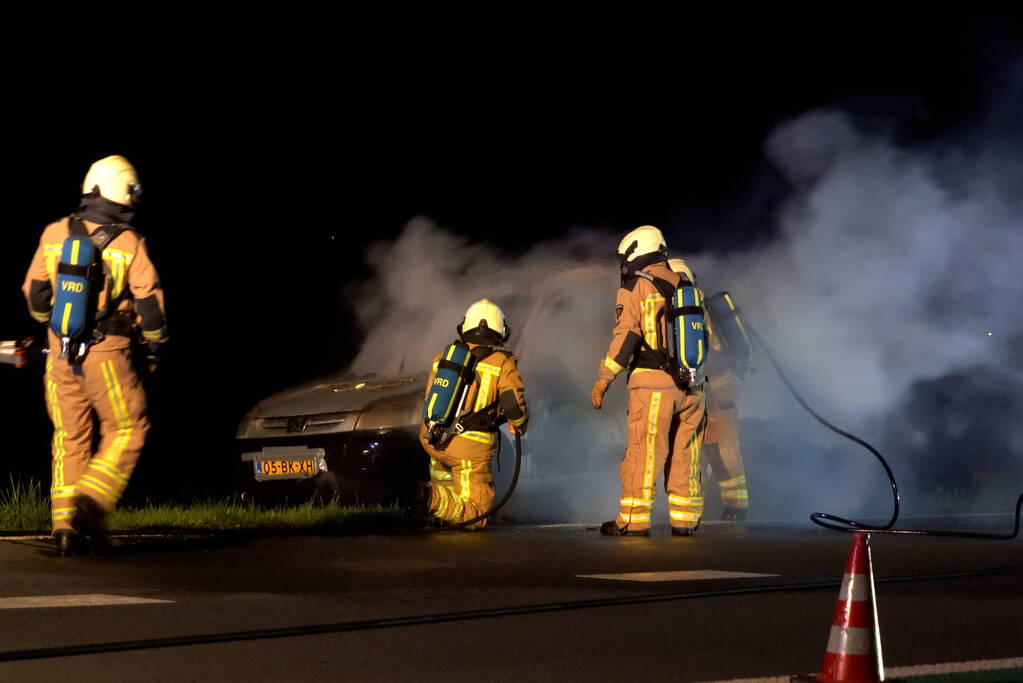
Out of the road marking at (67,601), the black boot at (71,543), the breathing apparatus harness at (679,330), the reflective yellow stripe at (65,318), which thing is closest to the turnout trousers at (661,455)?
the breathing apparatus harness at (679,330)

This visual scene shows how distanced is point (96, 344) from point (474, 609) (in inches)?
121

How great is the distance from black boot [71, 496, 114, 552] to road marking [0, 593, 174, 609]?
75.6 inches

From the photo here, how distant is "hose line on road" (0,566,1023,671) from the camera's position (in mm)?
5668

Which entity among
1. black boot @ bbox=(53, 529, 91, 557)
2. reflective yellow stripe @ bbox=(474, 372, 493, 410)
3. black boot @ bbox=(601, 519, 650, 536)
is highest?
reflective yellow stripe @ bbox=(474, 372, 493, 410)

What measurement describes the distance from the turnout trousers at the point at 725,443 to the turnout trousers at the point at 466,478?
2.07 meters

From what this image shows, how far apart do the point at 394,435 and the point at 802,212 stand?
18.9ft

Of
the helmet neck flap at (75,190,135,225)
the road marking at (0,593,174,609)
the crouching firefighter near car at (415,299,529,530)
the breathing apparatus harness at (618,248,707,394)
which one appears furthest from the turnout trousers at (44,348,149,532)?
the breathing apparatus harness at (618,248,707,394)

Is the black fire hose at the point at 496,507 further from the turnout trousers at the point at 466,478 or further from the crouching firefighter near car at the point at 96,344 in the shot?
the crouching firefighter near car at the point at 96,344

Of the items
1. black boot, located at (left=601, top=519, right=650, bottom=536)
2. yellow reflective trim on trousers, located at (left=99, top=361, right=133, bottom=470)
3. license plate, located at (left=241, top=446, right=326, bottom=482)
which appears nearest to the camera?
yellow reflective trim on trousers, located at (left=99, top=361, right=133, bottom=470)

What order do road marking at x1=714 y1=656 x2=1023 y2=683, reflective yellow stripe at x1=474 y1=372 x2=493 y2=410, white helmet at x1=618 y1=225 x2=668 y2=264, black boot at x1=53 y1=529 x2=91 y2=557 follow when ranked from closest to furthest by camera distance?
1. road marking at x1=714 y1=656 x2=1023 y2=683
2. black boot at x1=53 y1=529 x2=91 y2=557
3. white helmet at x1=618 y1=225 x2=668 y2=264
4. reflective yellow stripe at x1=474 y1=372 x2=493 y2=410

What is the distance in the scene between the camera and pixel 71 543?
9.08m

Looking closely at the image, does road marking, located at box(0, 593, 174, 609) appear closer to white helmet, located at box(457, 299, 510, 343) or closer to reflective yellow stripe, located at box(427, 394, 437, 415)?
reflective yellow stripe, located at box(427, 394, 437, 415)

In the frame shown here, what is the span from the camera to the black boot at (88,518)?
9.11m

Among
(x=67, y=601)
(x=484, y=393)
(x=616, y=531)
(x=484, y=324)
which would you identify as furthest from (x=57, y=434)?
(x=616, y=531)
